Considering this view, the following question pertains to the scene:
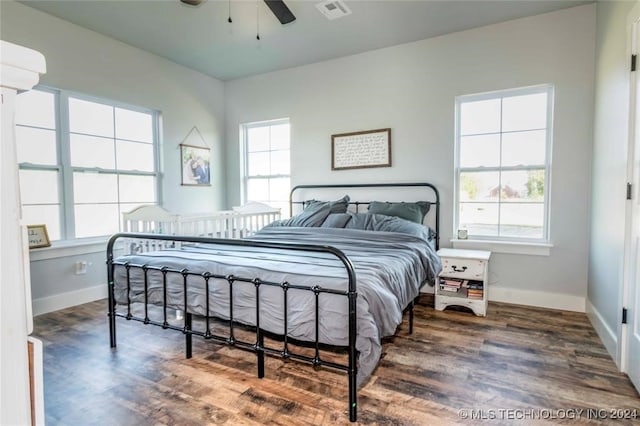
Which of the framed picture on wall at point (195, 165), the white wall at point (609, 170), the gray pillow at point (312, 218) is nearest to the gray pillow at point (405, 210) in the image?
the gray pillow at point (312, 218)

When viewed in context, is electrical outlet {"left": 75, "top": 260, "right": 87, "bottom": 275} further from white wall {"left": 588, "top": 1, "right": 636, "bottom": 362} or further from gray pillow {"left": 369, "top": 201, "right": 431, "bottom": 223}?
white wall {"left": 588, "top": 1, "right": 636, "bottom": 362}

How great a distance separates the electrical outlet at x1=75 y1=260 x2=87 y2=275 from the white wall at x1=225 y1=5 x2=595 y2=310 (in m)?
2.45

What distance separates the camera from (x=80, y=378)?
2.09 metres

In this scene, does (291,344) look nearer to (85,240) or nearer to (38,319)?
(38,319)

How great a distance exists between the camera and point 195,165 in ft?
15.5

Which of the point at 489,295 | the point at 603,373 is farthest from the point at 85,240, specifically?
the point at 603,373

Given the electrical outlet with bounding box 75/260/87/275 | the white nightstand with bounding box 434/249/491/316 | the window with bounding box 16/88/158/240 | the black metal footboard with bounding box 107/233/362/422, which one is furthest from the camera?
the electrical outlet with bounding box 75/260/87/275

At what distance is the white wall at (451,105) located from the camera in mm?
3160

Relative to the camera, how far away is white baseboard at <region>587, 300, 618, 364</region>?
7.48 ft

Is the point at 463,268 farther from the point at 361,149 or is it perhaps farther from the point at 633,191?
the point at 361,149

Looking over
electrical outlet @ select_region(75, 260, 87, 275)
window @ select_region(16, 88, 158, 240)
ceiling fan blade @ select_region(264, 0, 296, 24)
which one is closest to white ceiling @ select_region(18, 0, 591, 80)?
ceiling fan blade @ select_region(264, 0, 296, 24)

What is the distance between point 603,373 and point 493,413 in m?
0.90

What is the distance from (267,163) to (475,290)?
10.0ft

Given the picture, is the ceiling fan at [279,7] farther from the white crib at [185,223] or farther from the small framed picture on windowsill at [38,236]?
the small framed picture on windowsill at [38,236]
